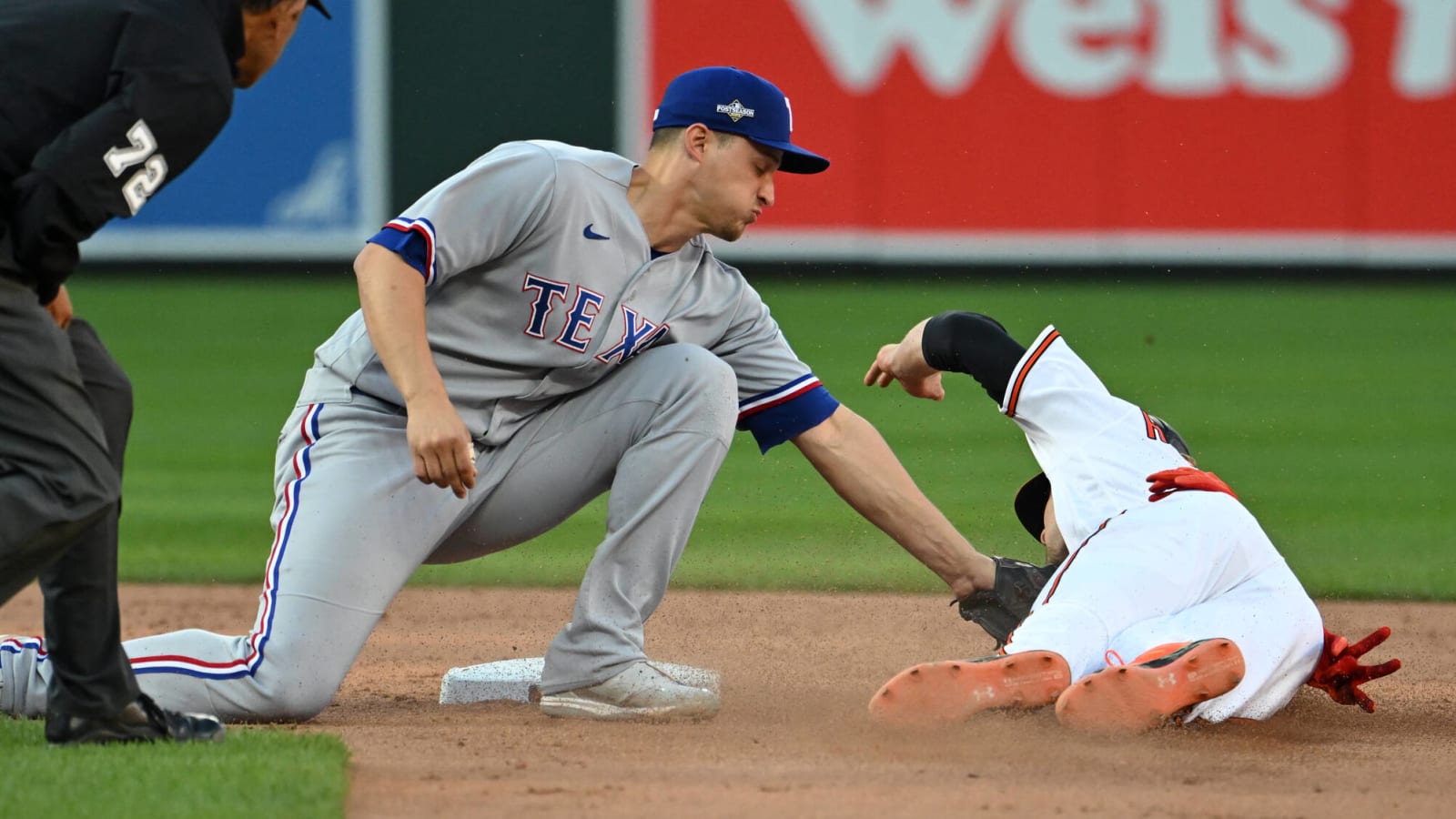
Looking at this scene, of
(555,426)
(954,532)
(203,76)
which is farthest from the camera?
(954,532)

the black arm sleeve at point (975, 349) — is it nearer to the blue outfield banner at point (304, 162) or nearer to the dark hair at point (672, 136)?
the dark hair at point (672, 136)

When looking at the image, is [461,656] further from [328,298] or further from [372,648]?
[328,298]

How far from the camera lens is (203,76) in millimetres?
2758

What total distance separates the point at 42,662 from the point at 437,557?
84 centimetres

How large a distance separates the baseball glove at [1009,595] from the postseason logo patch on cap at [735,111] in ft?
3.76

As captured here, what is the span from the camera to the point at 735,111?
3746mm

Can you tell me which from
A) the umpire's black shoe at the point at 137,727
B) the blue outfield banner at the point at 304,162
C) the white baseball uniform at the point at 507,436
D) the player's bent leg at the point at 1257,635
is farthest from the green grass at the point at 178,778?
the blue outfield banner at the point at 304,162

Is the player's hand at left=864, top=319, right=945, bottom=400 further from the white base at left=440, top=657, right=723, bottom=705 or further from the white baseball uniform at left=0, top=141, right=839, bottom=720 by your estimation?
the white base at left=440, top=657, right=723, bottom=705

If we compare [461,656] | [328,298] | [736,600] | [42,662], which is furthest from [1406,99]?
[42,662]

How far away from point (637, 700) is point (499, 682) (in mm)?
407

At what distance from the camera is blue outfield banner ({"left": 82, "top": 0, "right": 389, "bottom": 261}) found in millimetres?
14039

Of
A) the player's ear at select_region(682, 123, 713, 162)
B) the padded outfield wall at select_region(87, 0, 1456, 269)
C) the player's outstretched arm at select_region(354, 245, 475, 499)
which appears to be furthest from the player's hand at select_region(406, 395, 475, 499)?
the padded outfield wall at select_region(87, 0, 1456, 269)

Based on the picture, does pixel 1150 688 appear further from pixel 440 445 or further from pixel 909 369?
pixel 440 445

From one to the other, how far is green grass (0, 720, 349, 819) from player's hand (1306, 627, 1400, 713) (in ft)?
6.13
